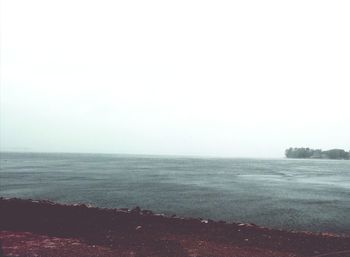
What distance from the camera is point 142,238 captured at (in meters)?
14.7

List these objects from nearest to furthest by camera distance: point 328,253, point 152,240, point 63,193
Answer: point 328,253
point 152,240
point 63,193

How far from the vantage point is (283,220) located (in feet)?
89.4

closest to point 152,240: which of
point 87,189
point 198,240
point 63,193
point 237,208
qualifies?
point 198,240

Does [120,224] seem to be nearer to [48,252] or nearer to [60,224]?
[60,224]

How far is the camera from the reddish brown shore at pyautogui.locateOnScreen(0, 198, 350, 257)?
41.5 ft

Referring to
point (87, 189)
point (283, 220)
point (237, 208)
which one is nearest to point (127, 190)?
point (87, 189)

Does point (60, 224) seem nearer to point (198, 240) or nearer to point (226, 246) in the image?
point (198, 240)

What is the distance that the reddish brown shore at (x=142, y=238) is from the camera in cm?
1264

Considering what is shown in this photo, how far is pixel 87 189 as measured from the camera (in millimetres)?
45469

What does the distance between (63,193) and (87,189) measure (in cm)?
443

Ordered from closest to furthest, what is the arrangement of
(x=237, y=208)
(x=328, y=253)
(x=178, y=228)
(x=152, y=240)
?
(x=328, y=253) → (x=152, y=240) → (x=178, y=228) → (x=237, y=208)

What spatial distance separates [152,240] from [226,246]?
110 inches

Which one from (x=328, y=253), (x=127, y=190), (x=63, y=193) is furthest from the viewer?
(x=127, y=190)

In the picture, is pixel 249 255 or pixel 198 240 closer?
pixel 249 255
